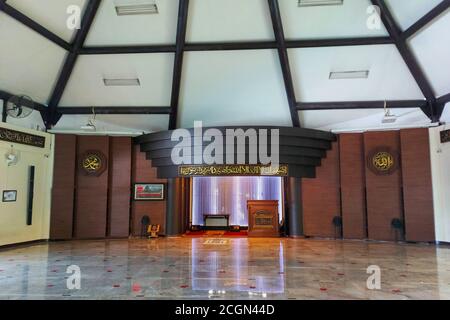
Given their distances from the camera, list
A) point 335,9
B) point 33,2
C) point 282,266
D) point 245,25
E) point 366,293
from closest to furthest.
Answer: point 366,293 < point 282,266 < point 33,2 < point 335,9 < point 245,25

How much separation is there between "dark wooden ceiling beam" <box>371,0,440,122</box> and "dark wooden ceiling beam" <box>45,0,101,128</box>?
562 centimetres

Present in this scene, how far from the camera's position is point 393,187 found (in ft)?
25.0

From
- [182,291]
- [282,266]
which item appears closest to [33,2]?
[182,291]

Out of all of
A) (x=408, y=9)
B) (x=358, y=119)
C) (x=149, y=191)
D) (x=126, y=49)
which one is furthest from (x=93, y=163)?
(x=408, y=9)

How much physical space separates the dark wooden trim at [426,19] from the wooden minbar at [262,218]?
5.22 meters

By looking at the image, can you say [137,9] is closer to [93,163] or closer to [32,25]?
[32,25]

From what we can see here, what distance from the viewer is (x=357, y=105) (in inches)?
302

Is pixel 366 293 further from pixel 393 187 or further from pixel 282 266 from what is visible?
pixel 393 187

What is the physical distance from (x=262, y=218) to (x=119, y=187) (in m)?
4.20

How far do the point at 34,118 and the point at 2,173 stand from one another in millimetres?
1711

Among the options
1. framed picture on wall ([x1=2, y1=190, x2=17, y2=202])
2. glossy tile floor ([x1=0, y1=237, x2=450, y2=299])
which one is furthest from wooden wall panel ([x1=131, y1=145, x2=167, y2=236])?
framed picture on wall ([x1=2, y1=190, x2=17, y2=202])

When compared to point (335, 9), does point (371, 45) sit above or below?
below

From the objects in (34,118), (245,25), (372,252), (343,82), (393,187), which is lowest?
(372,252)

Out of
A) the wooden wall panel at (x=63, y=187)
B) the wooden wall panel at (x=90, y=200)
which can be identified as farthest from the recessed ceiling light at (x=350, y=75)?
the wooden wall panel at (x=63, y=187)
